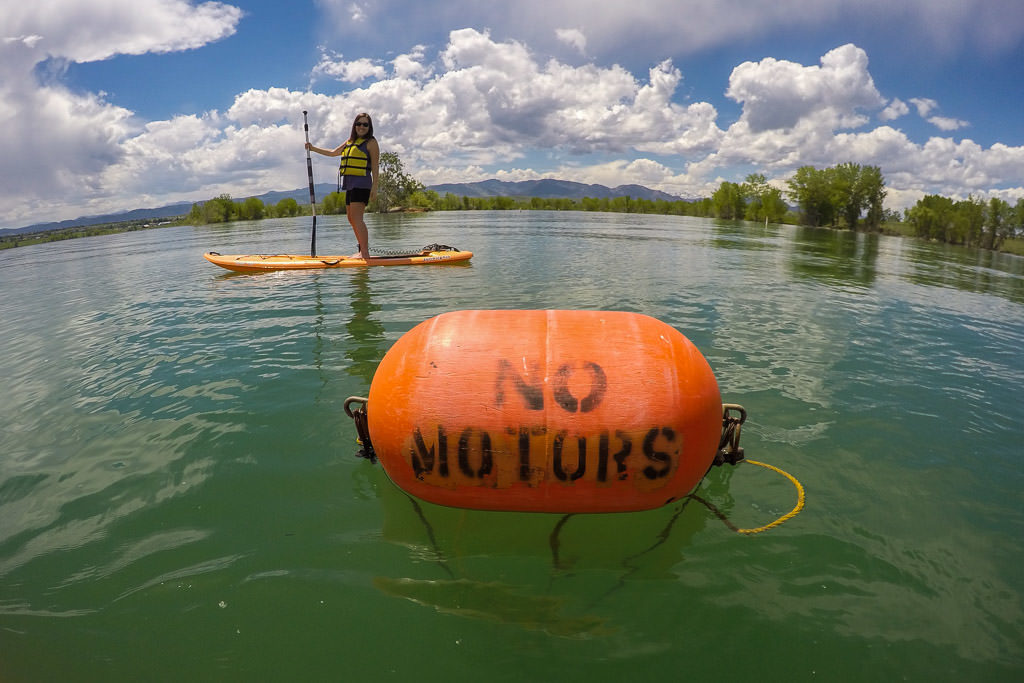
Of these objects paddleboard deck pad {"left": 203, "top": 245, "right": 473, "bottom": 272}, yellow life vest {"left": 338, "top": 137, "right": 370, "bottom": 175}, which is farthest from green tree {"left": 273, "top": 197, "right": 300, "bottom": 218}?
yellow life vest {"left": 338, "top": 137, "right": 370, "bottom": 175}

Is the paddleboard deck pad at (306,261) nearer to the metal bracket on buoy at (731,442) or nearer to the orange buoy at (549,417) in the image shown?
the orange buoy at (549,417)

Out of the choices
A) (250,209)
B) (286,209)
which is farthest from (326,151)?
(286,209)

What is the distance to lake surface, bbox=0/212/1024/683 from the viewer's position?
9.79 feet

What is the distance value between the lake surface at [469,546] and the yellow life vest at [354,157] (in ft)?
24.8

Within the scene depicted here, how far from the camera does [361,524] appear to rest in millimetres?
4051

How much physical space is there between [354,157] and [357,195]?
1107mm

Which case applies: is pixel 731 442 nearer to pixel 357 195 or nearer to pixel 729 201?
pixel 357 195

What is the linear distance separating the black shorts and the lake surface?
7.56 meters

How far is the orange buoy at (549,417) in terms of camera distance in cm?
329

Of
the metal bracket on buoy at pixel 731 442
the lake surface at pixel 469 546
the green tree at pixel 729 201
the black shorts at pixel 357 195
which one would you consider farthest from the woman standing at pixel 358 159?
the green tree at pixel 729 201

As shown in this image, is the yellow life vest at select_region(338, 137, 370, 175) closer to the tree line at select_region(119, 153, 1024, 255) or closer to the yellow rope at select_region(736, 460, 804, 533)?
the yellow rope at select_region(736, 460, 804, 533)

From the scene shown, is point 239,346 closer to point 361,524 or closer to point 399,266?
point 361,524

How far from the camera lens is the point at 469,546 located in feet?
12.5

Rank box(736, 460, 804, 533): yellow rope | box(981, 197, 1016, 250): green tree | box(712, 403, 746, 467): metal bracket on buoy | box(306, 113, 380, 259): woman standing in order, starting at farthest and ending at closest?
box(981, 197, 1016, 250): green tree
box(306, 113, 380, 259): woman standing
box(712, 403, 746, 467): metal bracket on buoy
box(736, 460, 804, 533): yellow rope
